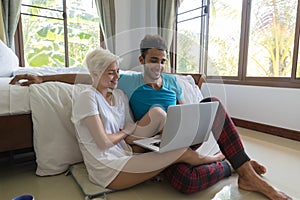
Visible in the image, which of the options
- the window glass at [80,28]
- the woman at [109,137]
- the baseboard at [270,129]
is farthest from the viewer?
the window glass at [80,28]

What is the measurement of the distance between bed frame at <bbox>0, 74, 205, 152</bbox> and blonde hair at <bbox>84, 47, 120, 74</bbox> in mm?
494

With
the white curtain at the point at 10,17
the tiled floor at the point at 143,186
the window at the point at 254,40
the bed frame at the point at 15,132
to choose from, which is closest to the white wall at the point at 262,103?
the window at the point at 254,40

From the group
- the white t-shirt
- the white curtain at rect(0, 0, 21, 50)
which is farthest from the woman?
the white curtain at rect(0, 0, 21, 50)

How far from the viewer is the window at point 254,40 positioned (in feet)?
6.99

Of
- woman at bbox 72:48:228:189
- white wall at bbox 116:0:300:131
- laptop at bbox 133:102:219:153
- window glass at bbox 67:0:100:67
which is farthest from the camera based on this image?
window glass at bbox 67:0:100:67

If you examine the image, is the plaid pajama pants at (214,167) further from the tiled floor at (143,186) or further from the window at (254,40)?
the window at (254,40)

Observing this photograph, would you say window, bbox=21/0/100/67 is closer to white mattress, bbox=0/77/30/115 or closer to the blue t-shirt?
white mattress, bbox=0/77/30/115

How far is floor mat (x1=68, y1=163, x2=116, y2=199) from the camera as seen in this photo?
1.01 m

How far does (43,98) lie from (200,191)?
40.1 inches

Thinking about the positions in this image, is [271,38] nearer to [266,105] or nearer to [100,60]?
[266,105]

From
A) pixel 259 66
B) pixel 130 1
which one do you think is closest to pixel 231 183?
pixel 259 66

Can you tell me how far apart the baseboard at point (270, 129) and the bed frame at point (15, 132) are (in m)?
2.25

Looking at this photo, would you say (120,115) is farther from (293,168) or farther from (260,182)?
(293,168)

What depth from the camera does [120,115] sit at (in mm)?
1146
